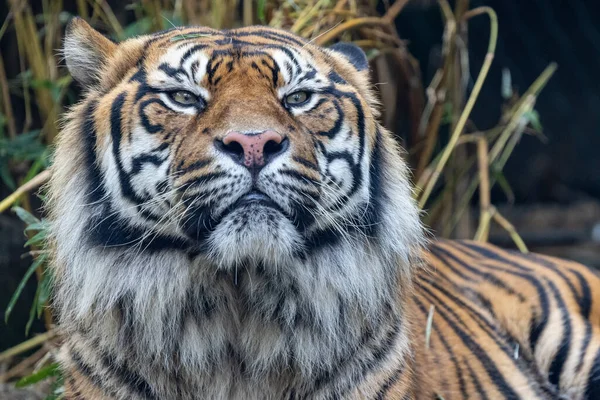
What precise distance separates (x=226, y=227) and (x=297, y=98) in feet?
1.48

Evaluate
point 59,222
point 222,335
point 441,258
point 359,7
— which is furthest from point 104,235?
point 359,7

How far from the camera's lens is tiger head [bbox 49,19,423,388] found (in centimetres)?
206

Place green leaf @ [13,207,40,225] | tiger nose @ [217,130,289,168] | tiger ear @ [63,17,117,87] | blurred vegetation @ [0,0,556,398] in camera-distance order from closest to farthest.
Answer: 1. tiger nose @ [217,130,289,168]
2. tiger ear @ [63,17,117,87]
3. green leaf @ [13,207,40,225]
4. blurred vegetation @ [0,0,556,398]

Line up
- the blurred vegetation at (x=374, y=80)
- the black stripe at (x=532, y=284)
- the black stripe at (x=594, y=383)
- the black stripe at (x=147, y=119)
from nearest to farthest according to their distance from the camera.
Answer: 1. the black stripe at (x=147, y=119)
2. the black stripe at (x=594, y=383)
3. the black stripe at (x=532, y=284)
4. the blurred vegetation at (x=374, y=80)

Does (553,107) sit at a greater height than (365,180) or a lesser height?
lesser

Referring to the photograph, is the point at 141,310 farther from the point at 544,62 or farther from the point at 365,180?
the point at 544,62

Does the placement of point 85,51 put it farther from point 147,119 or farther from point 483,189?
point 483,189

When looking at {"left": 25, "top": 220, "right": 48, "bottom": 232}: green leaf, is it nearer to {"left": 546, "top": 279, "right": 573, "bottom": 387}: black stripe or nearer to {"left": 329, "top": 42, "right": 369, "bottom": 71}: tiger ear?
{"left": 329, "top": 42, "right": 369, "bottom": 71}: tiger ear

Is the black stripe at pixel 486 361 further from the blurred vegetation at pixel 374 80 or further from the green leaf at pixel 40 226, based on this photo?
the green leaf at pixel 40 226

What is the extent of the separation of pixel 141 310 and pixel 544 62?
481 centimetres

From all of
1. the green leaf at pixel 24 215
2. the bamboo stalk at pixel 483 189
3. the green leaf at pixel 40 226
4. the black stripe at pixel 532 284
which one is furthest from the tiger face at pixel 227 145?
the bamboo stalk at pixel 483 189

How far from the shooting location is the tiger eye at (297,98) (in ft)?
7.45

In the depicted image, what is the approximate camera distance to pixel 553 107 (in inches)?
261

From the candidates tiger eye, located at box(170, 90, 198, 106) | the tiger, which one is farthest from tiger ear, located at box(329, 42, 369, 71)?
tiger eye, located at box(170, 90, 198, 106)
